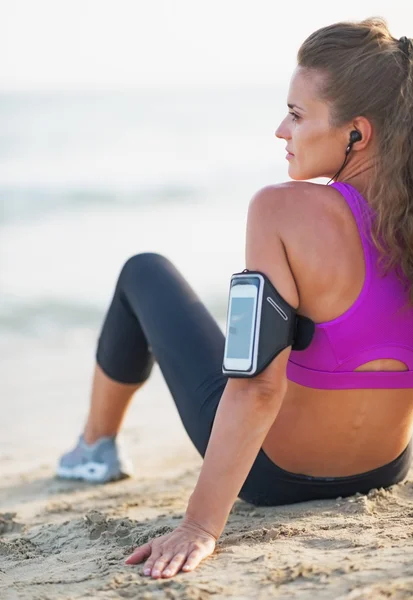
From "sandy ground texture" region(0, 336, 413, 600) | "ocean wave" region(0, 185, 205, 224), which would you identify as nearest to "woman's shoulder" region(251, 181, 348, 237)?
"sandy ground texture" region(0, 336, 413, 600)

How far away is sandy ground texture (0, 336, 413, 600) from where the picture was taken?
5.55 feet

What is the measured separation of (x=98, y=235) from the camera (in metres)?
9.87

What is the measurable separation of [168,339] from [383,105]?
896 millimetres

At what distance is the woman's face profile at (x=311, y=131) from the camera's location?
2.02 metres

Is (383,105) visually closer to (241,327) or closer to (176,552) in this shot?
(241,327)

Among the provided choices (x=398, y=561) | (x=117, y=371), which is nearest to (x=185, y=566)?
(x=398, y=561)

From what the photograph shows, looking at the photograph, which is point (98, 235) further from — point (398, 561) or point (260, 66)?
point (260, 66)

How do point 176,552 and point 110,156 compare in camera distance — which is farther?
point 110,156

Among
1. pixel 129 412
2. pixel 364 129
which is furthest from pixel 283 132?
pixel 129 412

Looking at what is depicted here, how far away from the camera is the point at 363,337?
2.00 metres

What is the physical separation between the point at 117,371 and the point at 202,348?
662mm

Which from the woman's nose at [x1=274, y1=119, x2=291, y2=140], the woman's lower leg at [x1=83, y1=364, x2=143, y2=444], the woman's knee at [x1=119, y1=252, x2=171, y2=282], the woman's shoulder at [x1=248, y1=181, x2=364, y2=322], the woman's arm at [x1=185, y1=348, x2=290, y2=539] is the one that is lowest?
the woman's lower leg at [x1=83, y1=364, x2=143, y2=444]

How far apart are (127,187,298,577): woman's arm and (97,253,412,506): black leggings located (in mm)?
351

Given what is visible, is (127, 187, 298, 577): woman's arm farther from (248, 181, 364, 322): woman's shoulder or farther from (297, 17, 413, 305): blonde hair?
(297, 17, 413, 305): blonde hair
